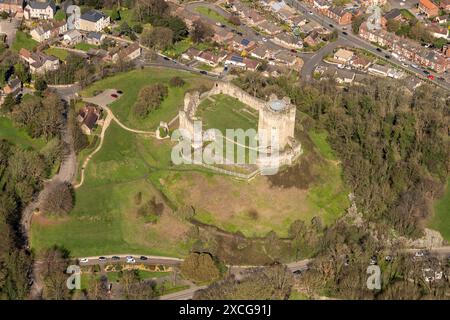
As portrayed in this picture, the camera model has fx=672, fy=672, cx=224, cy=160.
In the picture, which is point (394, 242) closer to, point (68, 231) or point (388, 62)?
point (68, 231)

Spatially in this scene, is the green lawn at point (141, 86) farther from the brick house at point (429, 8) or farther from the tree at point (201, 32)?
the brick house at point (429, 8)

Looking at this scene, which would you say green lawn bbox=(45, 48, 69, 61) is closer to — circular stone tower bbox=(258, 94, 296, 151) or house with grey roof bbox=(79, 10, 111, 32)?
house with grey roof bbox=(79, 10, 111, 32)

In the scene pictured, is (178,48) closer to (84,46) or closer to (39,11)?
(84,46)

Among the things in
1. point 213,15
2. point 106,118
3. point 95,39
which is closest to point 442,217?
point 106,118

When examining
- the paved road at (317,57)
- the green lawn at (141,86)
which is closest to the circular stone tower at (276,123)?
the green lawn at (141,86)

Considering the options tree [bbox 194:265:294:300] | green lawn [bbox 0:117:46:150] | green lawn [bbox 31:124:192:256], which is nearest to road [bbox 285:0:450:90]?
green lawn [bbox 31:124:192:256]

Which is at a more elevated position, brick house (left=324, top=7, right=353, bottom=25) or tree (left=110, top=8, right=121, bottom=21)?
brick house (left=324, top=7, right=353, bottom=25)
